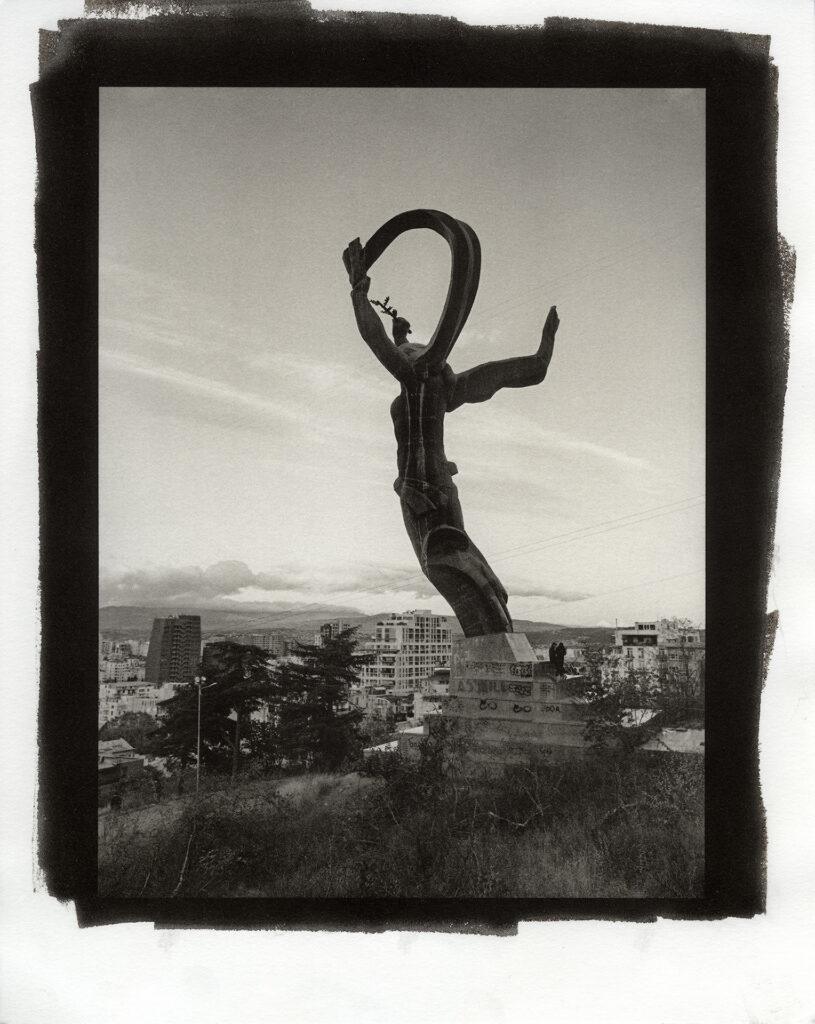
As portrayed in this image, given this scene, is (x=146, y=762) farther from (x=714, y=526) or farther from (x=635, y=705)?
(x=714, y=526)

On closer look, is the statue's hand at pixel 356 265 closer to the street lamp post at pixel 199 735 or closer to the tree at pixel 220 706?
the tree at pixel 220 706

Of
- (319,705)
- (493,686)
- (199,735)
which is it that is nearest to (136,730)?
(199,735)

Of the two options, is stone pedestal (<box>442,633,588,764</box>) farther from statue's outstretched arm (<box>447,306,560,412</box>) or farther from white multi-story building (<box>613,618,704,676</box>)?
statue's outstretched arm (<box>447,306,560,412</box>)

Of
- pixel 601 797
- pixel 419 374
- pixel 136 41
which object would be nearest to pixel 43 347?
pixel 136 41

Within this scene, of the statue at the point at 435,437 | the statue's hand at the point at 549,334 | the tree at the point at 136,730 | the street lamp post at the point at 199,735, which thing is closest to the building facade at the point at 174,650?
the street lamp post at the point at 199,735

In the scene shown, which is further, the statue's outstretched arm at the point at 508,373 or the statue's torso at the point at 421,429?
the statue's outstretched arm at the point at 508,373
